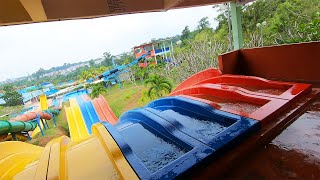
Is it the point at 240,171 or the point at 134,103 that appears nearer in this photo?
the point at 240,171

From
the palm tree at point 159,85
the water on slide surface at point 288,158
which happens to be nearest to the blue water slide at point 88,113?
the palm tree at point 159,85

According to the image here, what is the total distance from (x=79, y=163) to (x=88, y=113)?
486 inches

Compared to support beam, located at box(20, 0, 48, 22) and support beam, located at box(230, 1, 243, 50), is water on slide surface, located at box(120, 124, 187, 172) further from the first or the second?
support beam, located at box(230, 1, 243, 50)

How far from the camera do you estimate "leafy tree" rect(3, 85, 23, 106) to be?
15.1 metres

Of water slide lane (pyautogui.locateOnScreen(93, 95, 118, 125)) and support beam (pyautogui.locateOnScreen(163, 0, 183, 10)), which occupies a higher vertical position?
support beam (pyautogui.locateOnScreen(163, 0, 183, 10))

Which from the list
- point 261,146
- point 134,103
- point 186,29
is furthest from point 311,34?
point 186,29

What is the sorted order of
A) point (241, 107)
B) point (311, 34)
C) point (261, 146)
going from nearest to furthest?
point (261, 146) → point (241, 107) → point (311, 34)

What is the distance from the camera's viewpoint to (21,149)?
2732mm

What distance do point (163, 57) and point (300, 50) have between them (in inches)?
645

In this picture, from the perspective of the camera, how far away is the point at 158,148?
183cm

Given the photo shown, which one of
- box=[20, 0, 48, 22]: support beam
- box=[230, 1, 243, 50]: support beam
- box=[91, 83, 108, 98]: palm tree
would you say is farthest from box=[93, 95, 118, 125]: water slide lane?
box=[20, 0, 48, 22]: support beam

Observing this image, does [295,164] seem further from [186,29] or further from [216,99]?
[186,29]

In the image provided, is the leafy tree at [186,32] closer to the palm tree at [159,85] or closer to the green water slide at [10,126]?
the palm tree at [159,85]

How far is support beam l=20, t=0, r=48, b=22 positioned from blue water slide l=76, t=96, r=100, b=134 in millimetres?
9503
